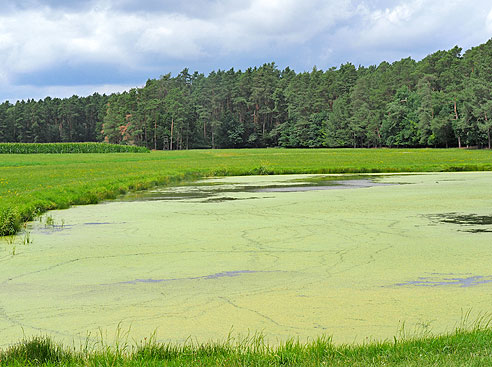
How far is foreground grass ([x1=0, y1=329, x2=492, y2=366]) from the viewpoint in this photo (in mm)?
4512

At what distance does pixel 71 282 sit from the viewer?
811 centimetres

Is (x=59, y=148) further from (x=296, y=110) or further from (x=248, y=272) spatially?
(x=248, y=272)

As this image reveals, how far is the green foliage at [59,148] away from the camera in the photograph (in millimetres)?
81812

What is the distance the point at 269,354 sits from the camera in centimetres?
474

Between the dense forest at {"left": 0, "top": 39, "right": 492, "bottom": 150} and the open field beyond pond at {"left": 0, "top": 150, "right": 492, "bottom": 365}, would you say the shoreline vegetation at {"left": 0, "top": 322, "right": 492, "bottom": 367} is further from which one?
the dense forest at {"left": 0, "top": 39, "right": 492, "bottom": 150}

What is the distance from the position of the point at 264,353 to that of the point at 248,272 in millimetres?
3753

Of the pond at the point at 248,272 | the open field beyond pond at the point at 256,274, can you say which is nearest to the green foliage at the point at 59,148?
the open field beyond pond at the point at 256,274

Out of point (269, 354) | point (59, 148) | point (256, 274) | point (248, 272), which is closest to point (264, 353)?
point (269, 354)

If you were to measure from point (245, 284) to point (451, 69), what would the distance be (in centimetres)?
10231

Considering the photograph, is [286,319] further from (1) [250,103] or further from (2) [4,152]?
(1) [250,103]

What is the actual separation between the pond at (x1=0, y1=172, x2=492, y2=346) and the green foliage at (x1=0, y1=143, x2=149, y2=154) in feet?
232

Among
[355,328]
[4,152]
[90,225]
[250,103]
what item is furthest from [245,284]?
[250,103]

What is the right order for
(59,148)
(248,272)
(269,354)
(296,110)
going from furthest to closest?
(296,110), (59,148), (248,272), (269,354)

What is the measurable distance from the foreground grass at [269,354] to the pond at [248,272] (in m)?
0.51
